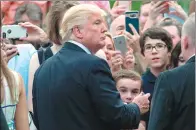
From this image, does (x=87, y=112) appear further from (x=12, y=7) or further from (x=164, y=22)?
(x=12, y=7)

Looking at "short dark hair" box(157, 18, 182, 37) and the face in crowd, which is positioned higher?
"short dark hair" box(157, 18, 182, 37)

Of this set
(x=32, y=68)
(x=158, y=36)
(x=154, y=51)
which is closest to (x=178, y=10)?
(x=158, y=36)

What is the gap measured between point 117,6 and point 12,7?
5.23 feet

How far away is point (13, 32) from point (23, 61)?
0.43m

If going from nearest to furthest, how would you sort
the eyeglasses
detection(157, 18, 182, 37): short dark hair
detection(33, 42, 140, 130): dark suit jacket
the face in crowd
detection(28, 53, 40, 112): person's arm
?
detection(33, 42, 140, 130): dark suit jacket
detection(28, 53, 40, 112): person's arm
the face in crowd
the eyeglasses
detection(157, 18, 182, 37): short dark hair

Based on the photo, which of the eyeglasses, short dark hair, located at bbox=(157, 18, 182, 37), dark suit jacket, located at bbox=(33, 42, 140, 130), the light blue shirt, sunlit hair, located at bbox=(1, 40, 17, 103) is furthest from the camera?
short dark hair, located at bbox=(157, 18, 182, 37)

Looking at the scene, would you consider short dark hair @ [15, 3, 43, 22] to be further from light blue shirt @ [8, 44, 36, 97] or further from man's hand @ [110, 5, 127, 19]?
light blue shirt @ [8, 44, 36, 97]

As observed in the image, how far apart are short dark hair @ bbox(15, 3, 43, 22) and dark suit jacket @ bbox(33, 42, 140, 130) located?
15.4ft

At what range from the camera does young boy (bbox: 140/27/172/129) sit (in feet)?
29.2

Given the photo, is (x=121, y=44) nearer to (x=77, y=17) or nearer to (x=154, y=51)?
(x=154, y=51)

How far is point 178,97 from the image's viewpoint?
671 centimetres

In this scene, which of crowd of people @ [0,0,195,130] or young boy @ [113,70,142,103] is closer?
crowd of people @ [0,0,195,130]

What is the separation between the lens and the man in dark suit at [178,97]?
6711 millimetres

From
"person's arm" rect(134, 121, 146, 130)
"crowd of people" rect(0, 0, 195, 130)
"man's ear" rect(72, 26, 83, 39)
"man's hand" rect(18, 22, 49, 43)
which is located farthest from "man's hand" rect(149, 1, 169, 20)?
"man's ear" rect(72, 26, 83, 39)
